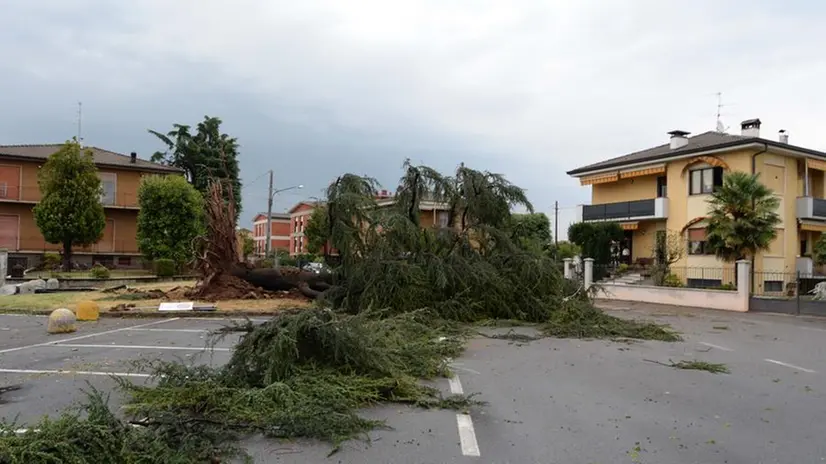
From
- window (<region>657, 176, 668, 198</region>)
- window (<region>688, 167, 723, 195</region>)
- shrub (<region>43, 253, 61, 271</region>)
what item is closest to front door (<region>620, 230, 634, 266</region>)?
window (<region>657, 176, 668, 198</region>)

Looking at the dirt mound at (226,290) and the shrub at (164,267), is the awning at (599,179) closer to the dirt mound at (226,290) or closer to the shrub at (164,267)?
the dirt mound at (226,290)

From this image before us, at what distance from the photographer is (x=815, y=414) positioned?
6.59 meters

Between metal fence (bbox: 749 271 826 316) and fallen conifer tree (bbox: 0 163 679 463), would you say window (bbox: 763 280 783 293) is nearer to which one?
metal fence (bbox: 749 271 826 316)

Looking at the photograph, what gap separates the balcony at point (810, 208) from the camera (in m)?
31.6

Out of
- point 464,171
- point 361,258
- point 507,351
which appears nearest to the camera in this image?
point 507,351

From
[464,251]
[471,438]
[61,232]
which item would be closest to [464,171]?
[464,251]

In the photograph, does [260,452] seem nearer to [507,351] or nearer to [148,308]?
[507,351]

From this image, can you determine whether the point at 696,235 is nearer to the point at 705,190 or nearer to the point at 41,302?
the point at 705,190

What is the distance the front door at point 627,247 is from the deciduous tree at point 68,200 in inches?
1222

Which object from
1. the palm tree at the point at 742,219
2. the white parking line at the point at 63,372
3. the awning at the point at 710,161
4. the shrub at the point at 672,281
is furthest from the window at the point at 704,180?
the white parking line at the point at 63,372

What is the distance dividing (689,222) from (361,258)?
2268 centimetres

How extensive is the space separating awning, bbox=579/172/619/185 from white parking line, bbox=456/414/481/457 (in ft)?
109

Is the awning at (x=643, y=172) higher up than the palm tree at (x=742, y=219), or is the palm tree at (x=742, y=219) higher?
the awning at (x=643, y=172)

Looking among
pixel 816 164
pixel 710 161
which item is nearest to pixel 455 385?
pixel 710 161
